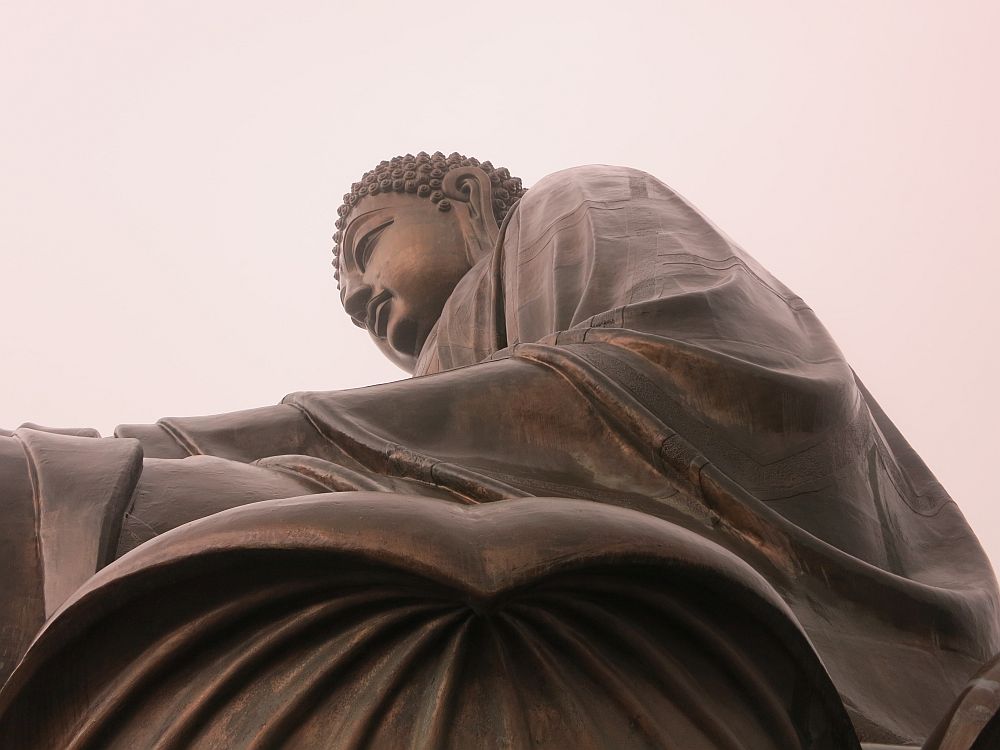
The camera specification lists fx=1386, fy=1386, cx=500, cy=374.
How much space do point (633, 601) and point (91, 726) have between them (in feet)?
1.50

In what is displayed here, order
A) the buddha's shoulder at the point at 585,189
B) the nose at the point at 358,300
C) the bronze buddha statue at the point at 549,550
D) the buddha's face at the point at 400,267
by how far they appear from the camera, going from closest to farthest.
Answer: the bronze buddha statue at the point at 549,550
the buddha's shoulder at the point at 585,189
the buddha's face at the point at 400,267
the nose at the point at 358,300

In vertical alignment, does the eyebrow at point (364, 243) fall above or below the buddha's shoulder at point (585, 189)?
below

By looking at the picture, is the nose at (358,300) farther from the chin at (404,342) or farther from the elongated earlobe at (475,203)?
the elongated earlobe at (475,203)

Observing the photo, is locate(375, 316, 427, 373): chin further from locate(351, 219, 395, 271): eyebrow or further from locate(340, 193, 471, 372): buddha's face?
locate(351, 219, 395, 271): eyebrow

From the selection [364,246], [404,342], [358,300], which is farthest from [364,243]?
[404,342]

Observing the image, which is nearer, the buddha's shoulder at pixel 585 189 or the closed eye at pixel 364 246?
the buddha's shoulder at pixel 585 189

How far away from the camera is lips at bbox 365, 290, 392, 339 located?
349cm

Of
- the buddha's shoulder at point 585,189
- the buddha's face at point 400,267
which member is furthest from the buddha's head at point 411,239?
the buddha's shoulder at point 585,189

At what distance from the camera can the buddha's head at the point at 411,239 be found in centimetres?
342

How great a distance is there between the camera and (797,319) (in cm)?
243

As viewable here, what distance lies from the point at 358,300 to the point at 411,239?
216mm

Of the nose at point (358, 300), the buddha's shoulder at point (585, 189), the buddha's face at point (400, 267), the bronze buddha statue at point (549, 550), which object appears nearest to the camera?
the bronze buddha statue at point (549, 550)

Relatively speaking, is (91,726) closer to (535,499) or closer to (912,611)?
(535,499)

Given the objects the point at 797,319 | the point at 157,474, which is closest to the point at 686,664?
the point at 157,474
